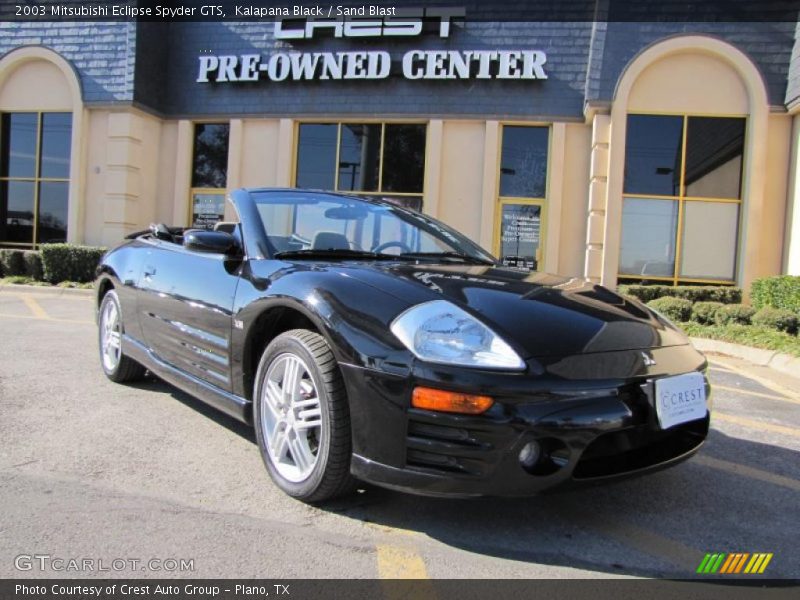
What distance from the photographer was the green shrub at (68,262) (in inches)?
493

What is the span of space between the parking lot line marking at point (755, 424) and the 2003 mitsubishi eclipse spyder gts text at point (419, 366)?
1776mm

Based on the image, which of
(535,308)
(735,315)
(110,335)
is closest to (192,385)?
(110,335)

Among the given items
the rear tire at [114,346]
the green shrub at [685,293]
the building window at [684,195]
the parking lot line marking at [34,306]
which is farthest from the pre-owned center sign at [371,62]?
the rear tire at [114,346]

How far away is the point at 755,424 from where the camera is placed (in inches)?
169

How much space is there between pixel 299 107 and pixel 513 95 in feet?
14.6

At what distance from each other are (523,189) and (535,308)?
1051 cm

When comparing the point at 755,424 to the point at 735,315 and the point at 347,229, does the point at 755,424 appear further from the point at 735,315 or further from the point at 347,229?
the point at 735,315

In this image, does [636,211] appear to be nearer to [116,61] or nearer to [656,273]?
[656,273]

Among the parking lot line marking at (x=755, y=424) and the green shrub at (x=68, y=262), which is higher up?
the green shrub at (x=68, y=262)

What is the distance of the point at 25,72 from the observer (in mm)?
14297

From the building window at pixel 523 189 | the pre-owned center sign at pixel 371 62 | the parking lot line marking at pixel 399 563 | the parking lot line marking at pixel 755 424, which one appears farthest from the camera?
the building window at pixel 523 189

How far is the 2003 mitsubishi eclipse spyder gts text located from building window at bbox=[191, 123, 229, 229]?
36.5ft

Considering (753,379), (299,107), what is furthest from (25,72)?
(753,379)

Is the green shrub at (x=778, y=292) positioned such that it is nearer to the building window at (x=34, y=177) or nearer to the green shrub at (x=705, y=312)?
the green shrub at (x=705, y=312)
